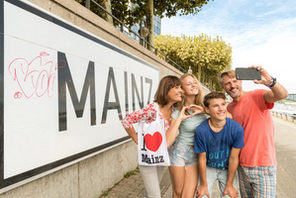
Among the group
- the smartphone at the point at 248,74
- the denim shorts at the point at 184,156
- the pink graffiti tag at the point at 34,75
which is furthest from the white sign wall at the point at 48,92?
the smartphone at the point at 248,74

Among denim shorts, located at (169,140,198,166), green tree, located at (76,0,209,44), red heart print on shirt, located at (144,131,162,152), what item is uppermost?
green tree, located at (76,0,209,44)

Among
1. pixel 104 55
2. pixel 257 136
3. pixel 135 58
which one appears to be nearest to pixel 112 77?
pixel 104 55

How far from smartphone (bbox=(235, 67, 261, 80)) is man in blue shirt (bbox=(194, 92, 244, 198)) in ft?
1.12

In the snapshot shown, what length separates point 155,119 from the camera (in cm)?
249

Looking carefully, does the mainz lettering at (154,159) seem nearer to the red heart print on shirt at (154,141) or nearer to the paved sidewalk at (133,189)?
the red heart print on shirt at (154,141)

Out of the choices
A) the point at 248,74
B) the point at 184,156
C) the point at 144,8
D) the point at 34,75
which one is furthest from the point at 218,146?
the point at 144,8

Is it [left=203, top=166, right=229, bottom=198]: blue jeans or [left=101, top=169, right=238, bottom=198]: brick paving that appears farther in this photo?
[left=101, top=169, right=238, bottom=198]: brick paving

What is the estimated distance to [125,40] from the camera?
5.27 meters

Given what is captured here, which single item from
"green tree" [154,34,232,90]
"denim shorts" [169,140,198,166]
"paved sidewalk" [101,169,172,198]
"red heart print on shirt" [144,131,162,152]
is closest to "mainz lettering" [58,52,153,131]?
"red heart print on shirt" [144,131,162,152]

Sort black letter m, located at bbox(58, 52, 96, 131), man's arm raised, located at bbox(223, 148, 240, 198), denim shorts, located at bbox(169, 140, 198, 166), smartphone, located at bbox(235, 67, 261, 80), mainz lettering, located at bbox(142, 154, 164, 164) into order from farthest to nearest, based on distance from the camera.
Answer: black letter m, located at bbox(58, 52, 96, 131), denim shorts, located at bbox(169, 140, 198, 166), mainz lettering, located at bbox(142, 154, 164, 164), man's arm raised, located at bbox(223, 148, 240, 198), smartphone, located at bbox(235, 67, 261, 80)

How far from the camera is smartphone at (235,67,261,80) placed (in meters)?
2.14

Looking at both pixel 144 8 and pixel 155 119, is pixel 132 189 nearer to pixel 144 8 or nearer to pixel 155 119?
pixel 155 119

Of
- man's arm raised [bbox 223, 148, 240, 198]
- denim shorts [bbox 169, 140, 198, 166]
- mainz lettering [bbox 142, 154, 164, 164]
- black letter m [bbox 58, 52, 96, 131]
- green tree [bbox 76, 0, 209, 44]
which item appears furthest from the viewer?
green tree [bbox 76, 0, 209, 44]

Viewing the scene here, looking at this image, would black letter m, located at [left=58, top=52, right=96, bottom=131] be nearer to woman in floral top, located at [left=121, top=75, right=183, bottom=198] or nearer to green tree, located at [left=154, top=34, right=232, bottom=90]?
woman in floral top, located at [left=121, top=75, right=183, bottom=198]
